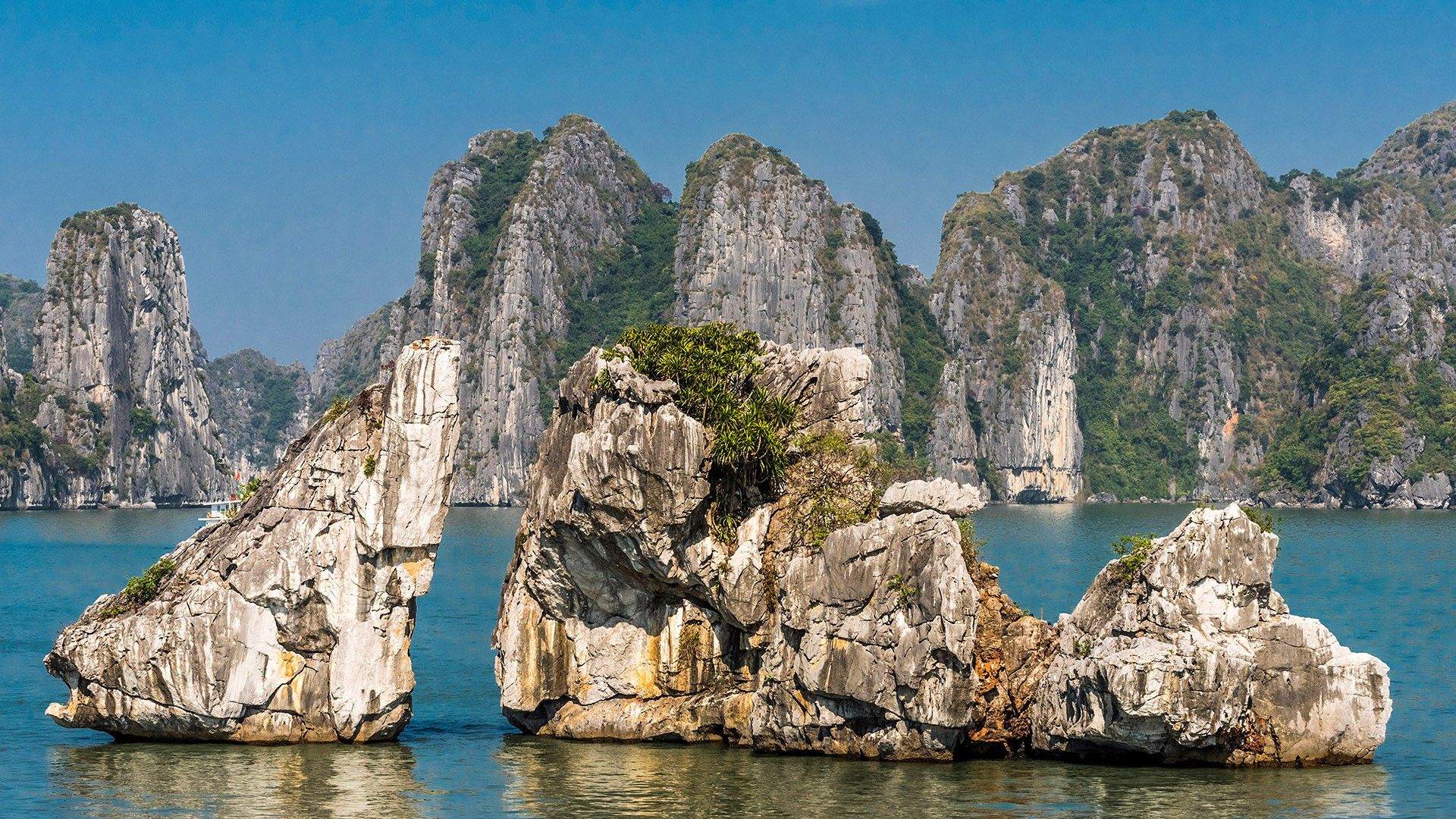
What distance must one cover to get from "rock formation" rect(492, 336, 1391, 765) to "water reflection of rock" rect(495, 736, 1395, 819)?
546 millimetres

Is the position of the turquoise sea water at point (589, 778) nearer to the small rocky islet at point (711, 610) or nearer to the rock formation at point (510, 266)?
the small rocky islet at point (711, 610)

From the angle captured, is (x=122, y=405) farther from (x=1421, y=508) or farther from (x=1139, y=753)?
(x=1139, y=753)

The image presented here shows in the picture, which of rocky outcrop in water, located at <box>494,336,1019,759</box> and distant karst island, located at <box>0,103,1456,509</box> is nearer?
rocky outcrop in water, located at <box>494,336,1019,759</box>

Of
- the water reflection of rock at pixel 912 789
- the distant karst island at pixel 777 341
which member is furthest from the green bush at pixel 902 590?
the distant karst island at pixel 777 341

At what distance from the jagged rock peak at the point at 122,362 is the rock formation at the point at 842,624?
5258 inches

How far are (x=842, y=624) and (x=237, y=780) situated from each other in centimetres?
882

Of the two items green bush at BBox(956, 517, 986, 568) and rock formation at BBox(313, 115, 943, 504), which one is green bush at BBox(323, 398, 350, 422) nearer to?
green bush at BBox(956, 517, 986, 568)

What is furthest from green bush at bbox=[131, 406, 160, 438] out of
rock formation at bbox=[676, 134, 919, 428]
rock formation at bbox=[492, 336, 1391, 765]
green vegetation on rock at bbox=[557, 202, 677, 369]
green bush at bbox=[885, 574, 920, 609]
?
green bush at bbox=[885, 574, 920, 609]

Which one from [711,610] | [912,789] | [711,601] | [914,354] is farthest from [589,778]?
[914,354]

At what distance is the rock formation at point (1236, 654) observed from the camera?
76.9 ft

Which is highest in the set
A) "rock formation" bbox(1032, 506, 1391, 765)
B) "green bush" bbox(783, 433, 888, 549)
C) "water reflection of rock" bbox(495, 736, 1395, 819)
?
"green bush" bbox(783, 433, 888, 549)

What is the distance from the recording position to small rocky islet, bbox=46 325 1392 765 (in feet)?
78.0

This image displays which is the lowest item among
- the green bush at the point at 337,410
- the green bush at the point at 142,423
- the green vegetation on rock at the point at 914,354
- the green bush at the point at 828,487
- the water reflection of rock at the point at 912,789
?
the water reflection of rock at the point at 912,789

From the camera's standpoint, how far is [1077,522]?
114m
